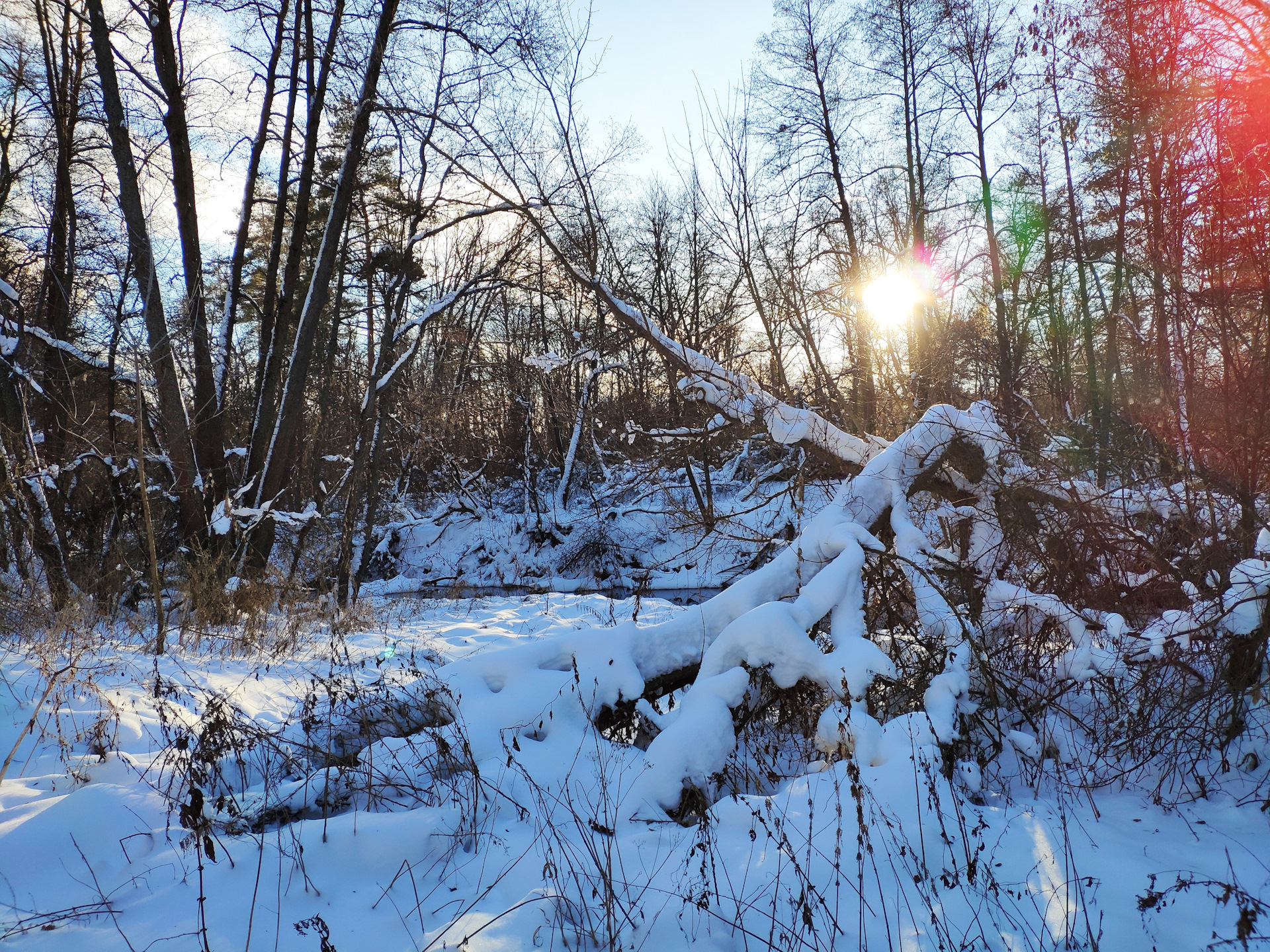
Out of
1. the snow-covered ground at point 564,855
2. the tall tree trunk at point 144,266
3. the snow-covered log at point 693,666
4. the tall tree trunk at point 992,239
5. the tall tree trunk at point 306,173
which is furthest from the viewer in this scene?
the tall tree trunk at point 992,239

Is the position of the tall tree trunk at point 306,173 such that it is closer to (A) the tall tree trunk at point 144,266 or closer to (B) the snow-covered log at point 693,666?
(A) the tall tree trunk at point 144,266

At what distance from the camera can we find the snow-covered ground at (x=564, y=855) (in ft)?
7.30

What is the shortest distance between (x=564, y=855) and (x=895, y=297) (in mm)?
14348

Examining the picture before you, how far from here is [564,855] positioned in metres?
2.60

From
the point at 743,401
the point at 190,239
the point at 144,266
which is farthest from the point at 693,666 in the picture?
the point at 190,239

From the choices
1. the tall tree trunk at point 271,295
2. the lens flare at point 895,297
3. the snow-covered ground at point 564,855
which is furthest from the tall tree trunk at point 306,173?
the lens flare at point 895,297

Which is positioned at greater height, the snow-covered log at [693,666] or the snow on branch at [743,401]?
the snow on branch at [743,401]

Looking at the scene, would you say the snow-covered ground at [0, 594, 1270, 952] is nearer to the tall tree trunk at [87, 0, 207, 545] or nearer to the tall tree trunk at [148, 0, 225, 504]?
the tall tree trunk at [87, 0, 207, 545]

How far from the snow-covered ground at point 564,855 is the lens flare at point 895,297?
11.1 metres

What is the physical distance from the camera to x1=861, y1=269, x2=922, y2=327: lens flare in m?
13.4

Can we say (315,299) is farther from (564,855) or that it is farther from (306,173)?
(564,855)

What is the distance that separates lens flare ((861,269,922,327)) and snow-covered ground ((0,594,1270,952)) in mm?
11144

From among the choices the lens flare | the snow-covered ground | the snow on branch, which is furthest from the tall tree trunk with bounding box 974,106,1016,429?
the snow-covered ground

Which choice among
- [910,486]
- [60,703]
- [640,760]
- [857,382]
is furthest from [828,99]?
[60,703]
